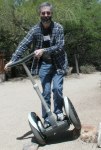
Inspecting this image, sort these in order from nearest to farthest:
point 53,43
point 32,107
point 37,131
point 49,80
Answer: point 37,131 → point 53,43 → point 49,80 → point 32,107

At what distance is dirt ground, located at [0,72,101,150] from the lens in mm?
6193

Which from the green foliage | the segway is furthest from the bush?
the segway

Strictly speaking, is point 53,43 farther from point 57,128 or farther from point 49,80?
point 57,128

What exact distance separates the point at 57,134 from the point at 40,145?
0.37 metres

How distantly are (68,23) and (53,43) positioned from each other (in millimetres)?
8972

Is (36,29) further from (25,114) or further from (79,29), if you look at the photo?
(79,29)

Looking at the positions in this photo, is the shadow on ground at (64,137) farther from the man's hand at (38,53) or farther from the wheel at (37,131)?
the man's hand at (38,53)

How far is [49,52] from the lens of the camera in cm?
600

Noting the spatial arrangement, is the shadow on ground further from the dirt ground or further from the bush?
the bush

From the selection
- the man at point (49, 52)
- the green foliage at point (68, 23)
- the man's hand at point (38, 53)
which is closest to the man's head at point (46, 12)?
the man at point (49, 52)

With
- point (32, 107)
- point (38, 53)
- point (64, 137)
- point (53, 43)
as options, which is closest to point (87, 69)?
point (32, 107)

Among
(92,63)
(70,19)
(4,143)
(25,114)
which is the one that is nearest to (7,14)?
(70,19)

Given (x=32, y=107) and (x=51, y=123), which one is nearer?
(x=51, y=123)

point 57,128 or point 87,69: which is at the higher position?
point 57,128
